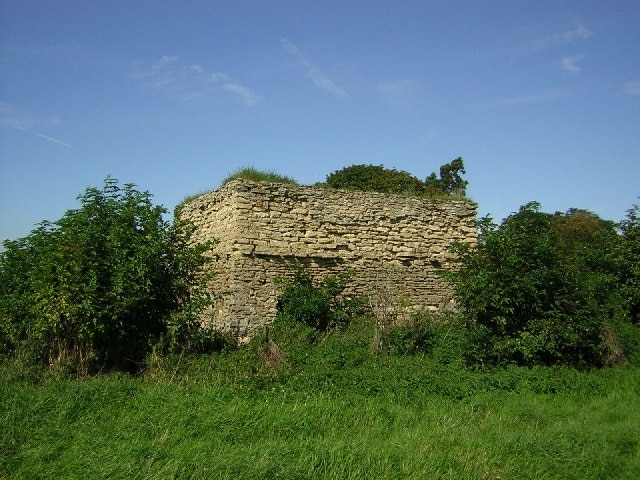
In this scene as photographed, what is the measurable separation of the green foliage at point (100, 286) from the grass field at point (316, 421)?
2.18 ft

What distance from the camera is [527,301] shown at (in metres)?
9.97

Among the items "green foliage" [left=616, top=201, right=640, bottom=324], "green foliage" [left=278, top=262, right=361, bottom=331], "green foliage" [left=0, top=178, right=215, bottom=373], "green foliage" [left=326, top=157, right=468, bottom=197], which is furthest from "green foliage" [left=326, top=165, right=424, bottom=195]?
"green foliage" [left=0, top=178, right=215, bottom=373]

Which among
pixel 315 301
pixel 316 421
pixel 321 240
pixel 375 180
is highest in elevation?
pixel 375 180

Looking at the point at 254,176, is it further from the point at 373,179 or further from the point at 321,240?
the point at 373,179

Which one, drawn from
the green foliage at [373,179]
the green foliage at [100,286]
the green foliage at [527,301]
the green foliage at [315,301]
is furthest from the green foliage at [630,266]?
the green foliage at [373,179]

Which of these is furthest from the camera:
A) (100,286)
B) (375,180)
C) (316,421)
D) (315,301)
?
(375,180)

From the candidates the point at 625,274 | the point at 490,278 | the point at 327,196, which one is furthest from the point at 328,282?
the point at 625,274

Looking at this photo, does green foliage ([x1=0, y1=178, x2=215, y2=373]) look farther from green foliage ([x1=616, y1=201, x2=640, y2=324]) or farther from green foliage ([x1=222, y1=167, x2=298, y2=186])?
green foliage ([x1=616, y1=201, x2=640, y2=324])

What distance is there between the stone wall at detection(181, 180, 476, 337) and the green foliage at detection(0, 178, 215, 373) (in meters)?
1.42

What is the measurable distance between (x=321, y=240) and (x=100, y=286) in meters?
4.98

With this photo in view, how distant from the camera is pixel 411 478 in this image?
16.9 feet

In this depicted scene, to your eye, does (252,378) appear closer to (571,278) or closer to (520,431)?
(520,431)

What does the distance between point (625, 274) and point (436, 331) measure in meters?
6.22

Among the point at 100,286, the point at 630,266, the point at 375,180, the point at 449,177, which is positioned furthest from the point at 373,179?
the point at 100,286
